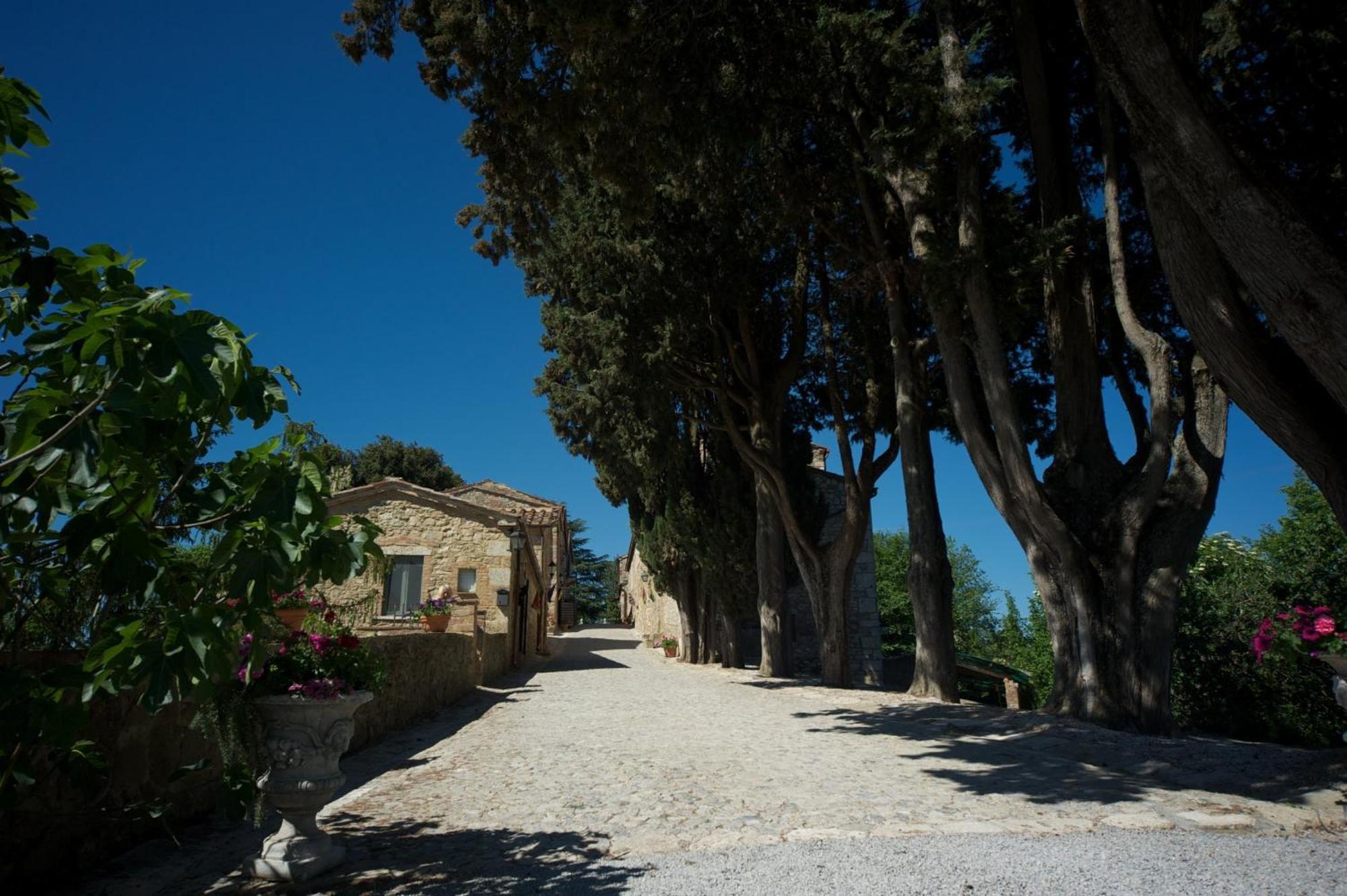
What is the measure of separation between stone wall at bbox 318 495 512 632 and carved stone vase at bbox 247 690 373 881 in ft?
43.8

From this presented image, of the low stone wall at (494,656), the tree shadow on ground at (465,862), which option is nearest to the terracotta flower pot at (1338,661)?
the tree shadow on ground at (465,862)

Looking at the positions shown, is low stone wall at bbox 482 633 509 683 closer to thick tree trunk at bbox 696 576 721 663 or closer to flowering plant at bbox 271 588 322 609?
thick tree trunk at bbox 696 576 721 663

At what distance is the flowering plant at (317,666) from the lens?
3.53m

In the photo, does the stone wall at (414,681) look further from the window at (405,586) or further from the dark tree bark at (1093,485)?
the dark tree bark at (1093,485)

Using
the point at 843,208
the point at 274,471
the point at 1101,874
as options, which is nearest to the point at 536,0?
the point at 274,471

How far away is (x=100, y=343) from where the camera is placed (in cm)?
203

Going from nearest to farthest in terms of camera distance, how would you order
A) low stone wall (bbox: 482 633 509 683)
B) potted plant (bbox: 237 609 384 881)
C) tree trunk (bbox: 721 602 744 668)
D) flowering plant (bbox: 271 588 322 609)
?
potted plant (bbox: 237 609 384 881)
flowering plant (bbox: 271 588 322 609)
low stone wall (bbox: 482 633 509 683)
tree trunk (bbox: 721 602 744 668)

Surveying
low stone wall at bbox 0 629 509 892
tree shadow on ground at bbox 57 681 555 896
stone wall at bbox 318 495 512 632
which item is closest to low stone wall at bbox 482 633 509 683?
stone wall at bbox 318 495 512 632

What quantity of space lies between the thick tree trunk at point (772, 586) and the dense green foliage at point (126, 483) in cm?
1289

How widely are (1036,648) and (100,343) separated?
86.8 ft

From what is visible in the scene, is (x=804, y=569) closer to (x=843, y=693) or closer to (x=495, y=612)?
(x=843, y=693)

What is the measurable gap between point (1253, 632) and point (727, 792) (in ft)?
43.0

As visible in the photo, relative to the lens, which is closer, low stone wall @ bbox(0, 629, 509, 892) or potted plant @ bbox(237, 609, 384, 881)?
low stone wall @ bbox(0, 629, 509, 892)

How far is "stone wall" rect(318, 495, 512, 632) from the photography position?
55.1 feet
